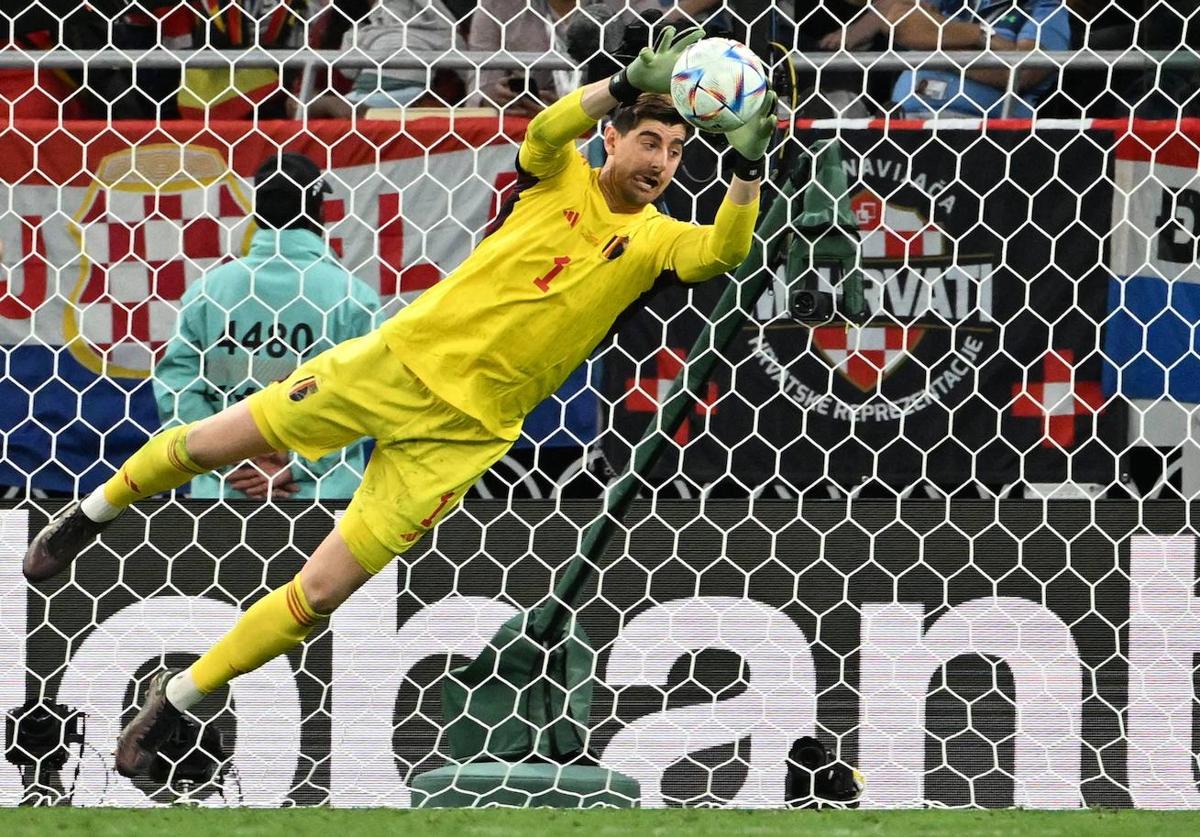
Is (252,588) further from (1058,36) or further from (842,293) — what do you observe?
(1058,36)

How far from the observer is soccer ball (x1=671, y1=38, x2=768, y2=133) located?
10.2 feet

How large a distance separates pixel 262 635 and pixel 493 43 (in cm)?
185

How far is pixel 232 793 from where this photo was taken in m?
3.95

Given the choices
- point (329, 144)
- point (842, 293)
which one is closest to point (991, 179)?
point (842, 293)

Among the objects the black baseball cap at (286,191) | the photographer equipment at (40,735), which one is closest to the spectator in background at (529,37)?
the black baseball cap at (286,191)

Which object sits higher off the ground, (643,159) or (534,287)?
(643,159)

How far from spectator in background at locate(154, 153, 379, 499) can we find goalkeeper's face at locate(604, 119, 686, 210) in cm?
79

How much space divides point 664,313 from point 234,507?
3.34 feet

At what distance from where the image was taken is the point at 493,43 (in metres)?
4.68

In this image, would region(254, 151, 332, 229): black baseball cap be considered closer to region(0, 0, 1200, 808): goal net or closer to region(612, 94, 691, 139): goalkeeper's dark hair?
region(0, 0, 1200, 808): goal net

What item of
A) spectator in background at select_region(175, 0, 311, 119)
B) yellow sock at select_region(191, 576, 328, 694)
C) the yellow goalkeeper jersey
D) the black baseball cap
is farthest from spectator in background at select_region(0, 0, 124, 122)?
yellow sock at select_region(191, 576, 328, 694)

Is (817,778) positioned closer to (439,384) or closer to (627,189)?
(439,384)

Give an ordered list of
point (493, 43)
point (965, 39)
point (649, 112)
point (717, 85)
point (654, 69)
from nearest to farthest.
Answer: point (717, 85)
point (654, 69)
point (649, 112)
point (965, 39)
point (493, 43)

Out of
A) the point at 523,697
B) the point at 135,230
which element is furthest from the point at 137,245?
the point at 523,697
